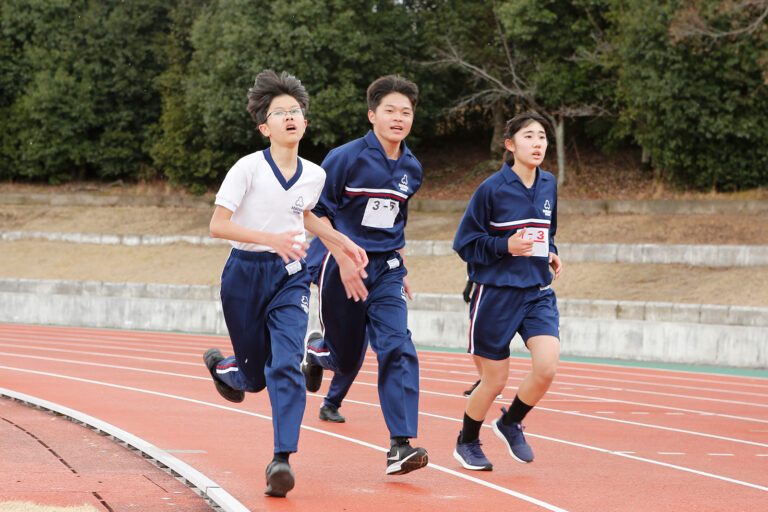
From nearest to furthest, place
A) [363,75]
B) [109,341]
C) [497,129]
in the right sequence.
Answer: [109,341]
[363,75]
[497,129]

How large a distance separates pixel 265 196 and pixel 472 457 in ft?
6.89

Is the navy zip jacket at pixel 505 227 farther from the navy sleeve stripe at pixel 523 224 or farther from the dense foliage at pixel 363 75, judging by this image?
the dense foliage at pixel 363 75

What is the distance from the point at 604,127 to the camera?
3747 cm

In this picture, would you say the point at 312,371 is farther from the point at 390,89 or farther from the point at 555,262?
the point at 390,89

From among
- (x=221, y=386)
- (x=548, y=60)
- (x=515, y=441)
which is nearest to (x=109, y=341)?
(x=221, y=386)

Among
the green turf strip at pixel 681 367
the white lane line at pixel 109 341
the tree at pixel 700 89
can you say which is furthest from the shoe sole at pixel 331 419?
the tree at pixel 700 89

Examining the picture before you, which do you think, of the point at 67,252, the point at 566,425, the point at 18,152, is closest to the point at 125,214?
the point at 67,252

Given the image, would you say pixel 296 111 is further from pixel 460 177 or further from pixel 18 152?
pixel 18 152

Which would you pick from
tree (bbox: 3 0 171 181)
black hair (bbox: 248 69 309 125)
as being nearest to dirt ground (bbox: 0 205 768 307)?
tree (bbox: 3 0 171 181)

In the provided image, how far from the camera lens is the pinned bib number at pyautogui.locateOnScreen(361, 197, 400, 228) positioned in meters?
6.33

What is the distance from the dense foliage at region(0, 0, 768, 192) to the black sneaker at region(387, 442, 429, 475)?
24053 mm

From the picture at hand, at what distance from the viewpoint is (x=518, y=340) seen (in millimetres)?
17250

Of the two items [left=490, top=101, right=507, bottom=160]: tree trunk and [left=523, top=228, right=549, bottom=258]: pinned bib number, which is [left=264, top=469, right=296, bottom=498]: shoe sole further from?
[left=490, top=101, right=507, bottom=160]: tree trunk

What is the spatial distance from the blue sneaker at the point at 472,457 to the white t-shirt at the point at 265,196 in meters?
1.79
